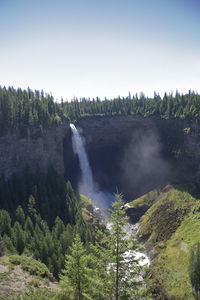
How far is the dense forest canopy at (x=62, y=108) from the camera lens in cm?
7681

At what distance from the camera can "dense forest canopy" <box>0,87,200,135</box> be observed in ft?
252

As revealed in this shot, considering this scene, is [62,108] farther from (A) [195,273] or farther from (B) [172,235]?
(A) [195,273]

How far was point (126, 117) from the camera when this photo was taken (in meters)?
122

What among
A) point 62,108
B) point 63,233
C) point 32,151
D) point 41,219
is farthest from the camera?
point 62,108

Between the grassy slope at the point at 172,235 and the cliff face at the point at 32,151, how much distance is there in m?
36.5

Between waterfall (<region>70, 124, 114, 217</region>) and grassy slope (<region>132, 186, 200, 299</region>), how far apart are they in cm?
1668

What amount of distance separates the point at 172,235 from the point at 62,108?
273 ft

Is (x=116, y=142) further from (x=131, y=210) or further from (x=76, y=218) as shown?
(x=76, y=218)

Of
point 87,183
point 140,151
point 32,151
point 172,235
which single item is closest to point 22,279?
point 172,235

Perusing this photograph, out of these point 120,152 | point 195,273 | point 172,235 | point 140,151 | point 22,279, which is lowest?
point 172,235

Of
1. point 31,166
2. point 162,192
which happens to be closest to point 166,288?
point 162,192

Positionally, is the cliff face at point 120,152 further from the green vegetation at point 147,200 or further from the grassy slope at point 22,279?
the grassy slope at point 22,279

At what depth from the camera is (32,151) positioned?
78.7 meters

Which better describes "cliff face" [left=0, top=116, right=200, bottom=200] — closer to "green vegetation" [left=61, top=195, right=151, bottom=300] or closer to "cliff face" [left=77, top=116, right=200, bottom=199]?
"cliff face" [left=77, top=116, right=200, bottom=199]
